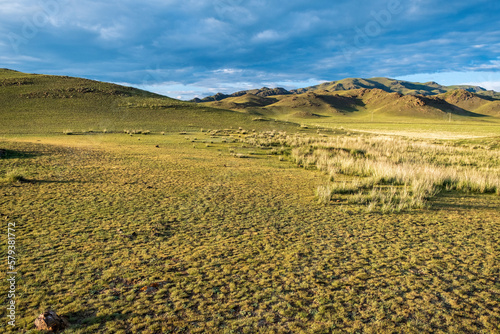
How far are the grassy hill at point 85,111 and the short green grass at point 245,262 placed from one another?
96.9 ft

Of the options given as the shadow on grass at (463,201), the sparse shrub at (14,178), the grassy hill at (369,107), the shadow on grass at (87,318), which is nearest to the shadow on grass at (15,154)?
the sparse shrub at (14,178)

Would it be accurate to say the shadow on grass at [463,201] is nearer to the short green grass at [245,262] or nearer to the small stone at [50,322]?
the short green grass at [245,262]

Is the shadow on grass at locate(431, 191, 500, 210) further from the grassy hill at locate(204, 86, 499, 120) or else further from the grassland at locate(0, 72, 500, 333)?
the grassy hill at locate(204, 86, 499, 120)

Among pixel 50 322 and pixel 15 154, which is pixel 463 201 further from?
pixel 15 154

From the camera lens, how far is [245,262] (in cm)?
470

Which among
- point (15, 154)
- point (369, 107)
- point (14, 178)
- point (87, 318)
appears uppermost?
point (369, 107)

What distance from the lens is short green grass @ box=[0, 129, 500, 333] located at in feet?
11.1

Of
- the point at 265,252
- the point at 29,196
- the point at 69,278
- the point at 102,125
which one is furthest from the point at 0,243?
the point at 102,125

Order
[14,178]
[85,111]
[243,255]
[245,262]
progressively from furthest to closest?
[85,111] → [14,178] → [243,255] → [245,262]

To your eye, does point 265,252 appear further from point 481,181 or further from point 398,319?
point 481,181

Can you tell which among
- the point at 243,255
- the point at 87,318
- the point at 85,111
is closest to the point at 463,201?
the point at 243,255

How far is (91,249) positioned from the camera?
195 inches

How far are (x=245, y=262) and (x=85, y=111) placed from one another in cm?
4816

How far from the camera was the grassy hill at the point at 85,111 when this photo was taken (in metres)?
36.0
